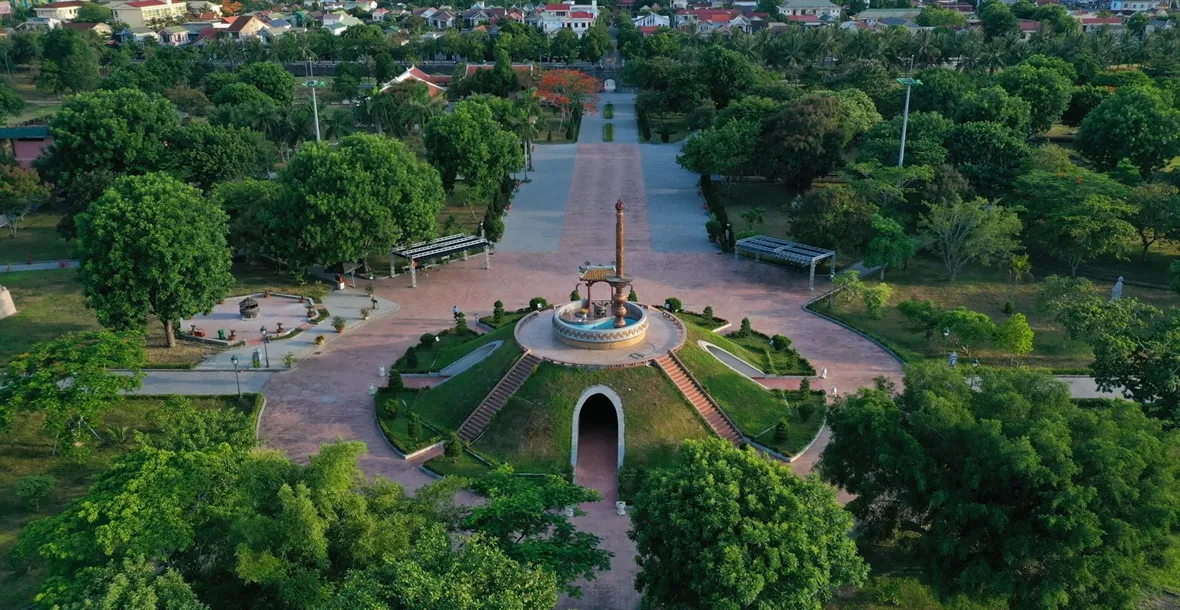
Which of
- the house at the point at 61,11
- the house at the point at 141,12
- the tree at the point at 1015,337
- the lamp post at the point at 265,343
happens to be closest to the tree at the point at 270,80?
the lamp post at the point at 265,343

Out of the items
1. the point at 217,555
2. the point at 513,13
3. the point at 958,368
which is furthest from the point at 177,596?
the point at 513,13

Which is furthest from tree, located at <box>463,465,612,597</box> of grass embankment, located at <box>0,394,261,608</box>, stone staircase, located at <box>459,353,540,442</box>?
grass embankment, located at <box>0,394,261,608</box>

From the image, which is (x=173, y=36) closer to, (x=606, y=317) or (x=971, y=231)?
(x=606, y=317)

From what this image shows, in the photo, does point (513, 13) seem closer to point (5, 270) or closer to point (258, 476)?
point (5, 270)

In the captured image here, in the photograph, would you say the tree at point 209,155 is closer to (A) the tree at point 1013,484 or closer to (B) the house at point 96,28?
(A) the tree at point 1013,484

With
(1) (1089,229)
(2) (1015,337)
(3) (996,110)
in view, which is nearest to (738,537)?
(2) (1015,337)

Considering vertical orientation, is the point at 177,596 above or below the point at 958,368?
below
